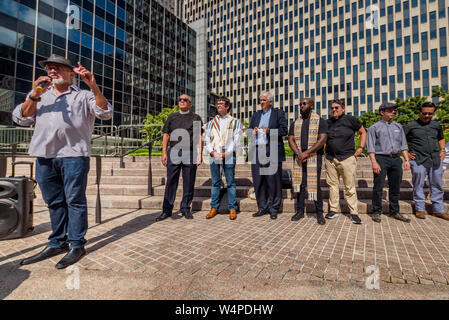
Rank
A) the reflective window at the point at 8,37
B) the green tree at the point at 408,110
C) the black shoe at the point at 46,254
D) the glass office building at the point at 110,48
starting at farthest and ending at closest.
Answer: the glass office building at the point at 110,48
the reflective window at the point at 8,37
the green tree at the point at 408,110
the black shoe at the point at 46,254

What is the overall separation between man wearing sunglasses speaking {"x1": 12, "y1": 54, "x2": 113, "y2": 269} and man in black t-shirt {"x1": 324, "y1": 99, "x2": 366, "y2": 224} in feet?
12.4

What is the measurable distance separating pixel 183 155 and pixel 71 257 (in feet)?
7.62

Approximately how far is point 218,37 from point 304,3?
27810 mm

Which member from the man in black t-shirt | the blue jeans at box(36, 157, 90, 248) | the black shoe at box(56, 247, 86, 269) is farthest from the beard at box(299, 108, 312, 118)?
the black shoe at box(56, 247, 86, 269)

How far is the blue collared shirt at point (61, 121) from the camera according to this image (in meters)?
2.51

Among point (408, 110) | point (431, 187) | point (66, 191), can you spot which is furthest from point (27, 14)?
point (408, 110)

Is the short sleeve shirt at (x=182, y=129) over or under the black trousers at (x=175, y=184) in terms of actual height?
over

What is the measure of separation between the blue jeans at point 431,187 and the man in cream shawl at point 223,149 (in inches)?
134

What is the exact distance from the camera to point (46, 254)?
2533mm

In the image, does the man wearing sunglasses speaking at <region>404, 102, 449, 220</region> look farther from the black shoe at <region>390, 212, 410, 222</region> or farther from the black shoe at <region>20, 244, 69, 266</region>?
the black shoe at <region>20, 244, 69, 266</region>

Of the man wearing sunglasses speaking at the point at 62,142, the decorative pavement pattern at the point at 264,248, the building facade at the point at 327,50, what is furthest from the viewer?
the building facade at the point at 327,50

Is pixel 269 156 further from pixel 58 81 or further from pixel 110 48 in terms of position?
pixel 110 48

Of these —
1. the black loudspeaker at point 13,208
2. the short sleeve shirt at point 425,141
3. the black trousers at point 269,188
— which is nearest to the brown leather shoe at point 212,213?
the black trousers at point 269,188

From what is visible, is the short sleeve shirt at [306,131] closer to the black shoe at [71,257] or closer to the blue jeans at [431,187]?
the blue jeans at [431,187]
